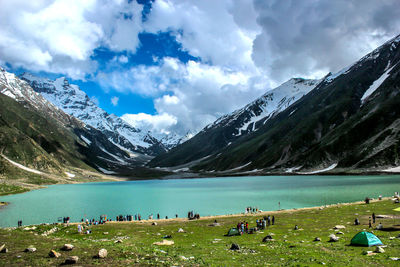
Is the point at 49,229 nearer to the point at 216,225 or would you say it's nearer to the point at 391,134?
the point at 216,225

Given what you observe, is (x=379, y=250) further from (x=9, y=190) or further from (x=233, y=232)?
(x=9, y=190)

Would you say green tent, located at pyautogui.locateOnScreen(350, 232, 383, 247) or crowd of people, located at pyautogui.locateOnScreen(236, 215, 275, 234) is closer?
green tent, located at pyautogui.locateOnScreen(350, 232, 383, 247)

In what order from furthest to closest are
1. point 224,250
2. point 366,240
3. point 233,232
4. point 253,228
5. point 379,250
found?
point 253,228 → point 233,232 → point 224,250 → point 366,240 → point 379,250

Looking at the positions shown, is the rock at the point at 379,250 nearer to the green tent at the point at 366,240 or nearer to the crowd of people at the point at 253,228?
the green tent at the point at 366,240

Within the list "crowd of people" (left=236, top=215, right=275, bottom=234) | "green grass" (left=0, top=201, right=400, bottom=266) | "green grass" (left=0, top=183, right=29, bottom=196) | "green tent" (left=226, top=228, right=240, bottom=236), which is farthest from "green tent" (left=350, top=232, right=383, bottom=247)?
"green grass" (left=0, top=183, right=29, bottom=196)

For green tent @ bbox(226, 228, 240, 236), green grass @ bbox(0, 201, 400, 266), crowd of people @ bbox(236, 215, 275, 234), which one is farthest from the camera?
crowd of people @ bbox(236, 215, 275, 234)

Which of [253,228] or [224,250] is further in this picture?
[253,228]

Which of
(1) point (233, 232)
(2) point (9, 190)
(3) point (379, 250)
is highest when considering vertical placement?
(2) point (9, 190)

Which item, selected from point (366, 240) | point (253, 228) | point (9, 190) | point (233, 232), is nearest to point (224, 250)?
point (233, 232)

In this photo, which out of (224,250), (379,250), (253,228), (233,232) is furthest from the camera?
(253,228)

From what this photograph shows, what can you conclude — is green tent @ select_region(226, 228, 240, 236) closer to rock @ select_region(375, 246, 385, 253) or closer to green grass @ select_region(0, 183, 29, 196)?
rock @ select_region(375, 246, 385, 253)

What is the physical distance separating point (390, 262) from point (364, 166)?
569ft

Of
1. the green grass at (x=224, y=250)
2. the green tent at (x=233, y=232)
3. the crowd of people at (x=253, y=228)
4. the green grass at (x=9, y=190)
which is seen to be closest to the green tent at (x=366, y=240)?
the green grass at (x=224, y=250)

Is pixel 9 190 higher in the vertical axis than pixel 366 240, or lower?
higher
